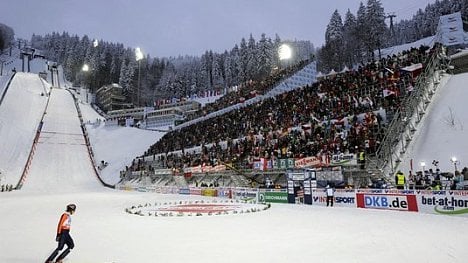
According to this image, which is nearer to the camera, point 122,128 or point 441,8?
point 122,128

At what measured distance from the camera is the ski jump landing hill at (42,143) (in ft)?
144

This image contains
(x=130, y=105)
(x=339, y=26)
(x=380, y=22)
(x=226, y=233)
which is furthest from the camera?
(x=130, y=105)

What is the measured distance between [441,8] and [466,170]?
84954mm

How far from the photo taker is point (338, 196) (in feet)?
66.9

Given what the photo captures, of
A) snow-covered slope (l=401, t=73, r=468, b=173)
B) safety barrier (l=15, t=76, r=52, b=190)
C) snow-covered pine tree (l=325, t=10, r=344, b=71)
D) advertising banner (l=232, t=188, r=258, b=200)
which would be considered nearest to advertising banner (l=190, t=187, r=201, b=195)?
advertising banner (l=232, t=188, r=258, b=200)

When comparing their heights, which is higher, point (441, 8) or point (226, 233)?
point (441, 8)

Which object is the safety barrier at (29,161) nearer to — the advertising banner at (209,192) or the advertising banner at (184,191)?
the advertising banner at (184,191)

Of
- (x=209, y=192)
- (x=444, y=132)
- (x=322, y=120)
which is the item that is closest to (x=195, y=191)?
(x=209, y=192)

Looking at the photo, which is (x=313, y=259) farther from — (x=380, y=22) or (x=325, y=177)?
(x=380, y=22)

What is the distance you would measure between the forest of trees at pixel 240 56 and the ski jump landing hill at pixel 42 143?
40.5 meters

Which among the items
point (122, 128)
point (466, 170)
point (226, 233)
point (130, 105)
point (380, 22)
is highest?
point (380, 22)

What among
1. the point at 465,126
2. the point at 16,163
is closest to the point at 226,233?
the point at 465,126

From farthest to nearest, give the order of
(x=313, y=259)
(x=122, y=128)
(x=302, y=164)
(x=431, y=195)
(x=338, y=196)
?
(x=122, y=128) → (x=302, y=164) → (x=338, y=196) → (x=431, y=195) → (x=313, y=259)

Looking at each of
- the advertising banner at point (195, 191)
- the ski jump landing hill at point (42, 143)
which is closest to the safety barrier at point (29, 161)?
the ski jump landing hill at point (42, 143)
